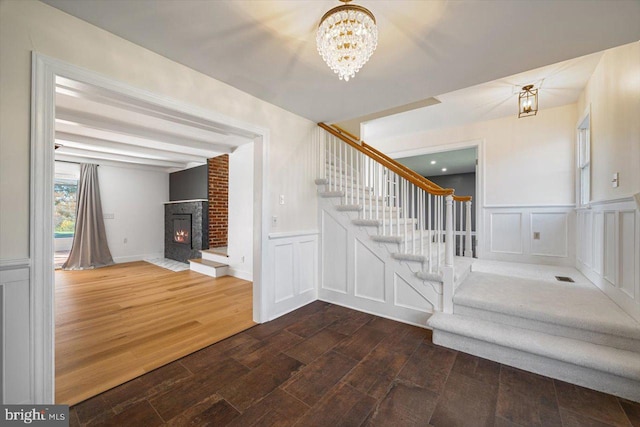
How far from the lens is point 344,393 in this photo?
1.64 m

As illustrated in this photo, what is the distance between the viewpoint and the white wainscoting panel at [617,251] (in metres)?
1.92

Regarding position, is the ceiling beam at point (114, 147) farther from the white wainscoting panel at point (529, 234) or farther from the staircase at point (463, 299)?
the white wainscoting panel at point (529, 234)

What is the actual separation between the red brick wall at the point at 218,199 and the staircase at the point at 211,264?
0.45 meters

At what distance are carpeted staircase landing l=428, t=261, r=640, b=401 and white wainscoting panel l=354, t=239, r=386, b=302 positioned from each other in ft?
2.21

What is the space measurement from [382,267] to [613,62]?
2.96 metres

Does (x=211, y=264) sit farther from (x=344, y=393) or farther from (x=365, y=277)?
(x=344, y=393)

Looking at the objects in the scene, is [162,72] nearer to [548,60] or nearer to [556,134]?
[548,60]

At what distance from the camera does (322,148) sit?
3373 millimetres

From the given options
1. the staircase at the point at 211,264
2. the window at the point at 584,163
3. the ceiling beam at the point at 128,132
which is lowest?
the staircase at the point at 211,264

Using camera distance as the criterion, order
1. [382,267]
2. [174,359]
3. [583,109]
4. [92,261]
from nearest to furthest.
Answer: [174,359], [382,267], [583,109], [92,261]

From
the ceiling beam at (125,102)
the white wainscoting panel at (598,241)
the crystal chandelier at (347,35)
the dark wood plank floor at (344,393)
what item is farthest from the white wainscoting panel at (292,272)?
the white wainscoting panel at (598,241)

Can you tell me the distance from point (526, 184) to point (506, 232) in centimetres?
84

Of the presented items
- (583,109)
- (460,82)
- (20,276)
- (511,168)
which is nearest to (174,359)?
(20,276)

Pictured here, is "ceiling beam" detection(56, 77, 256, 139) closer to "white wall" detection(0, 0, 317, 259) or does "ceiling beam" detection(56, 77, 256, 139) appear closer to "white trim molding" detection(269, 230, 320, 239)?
"white wall" detection(0, 0, 317, 259)
